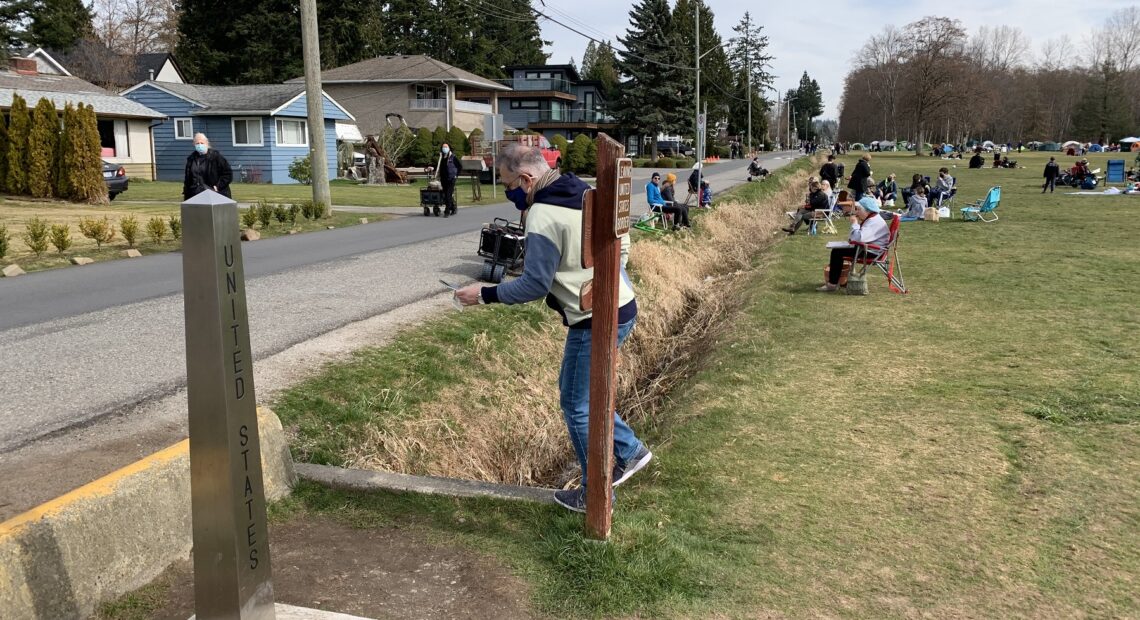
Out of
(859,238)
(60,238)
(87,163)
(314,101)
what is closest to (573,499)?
(859,238)

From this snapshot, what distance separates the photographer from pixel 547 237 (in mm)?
3863

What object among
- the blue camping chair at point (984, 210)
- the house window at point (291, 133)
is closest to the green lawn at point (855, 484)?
the blue camping chair at point (984, 210)

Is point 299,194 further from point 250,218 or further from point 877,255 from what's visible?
point 877,255

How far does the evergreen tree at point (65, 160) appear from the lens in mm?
21069

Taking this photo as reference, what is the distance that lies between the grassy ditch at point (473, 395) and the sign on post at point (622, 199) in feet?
8.30

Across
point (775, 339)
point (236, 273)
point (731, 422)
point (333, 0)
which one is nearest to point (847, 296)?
point (775, 339)

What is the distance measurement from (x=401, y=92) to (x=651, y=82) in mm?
21820

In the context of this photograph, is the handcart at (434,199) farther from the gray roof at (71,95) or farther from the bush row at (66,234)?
the gray roof at (71,95)

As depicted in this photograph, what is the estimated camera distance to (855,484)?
478cm

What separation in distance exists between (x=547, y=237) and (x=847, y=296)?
7857 mm

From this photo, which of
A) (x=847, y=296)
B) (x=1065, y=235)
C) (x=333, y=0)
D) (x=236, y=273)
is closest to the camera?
(x=236, y=273)

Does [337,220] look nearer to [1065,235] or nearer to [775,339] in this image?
[775,339]

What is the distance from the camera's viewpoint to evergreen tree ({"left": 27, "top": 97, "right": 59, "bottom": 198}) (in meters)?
21.1

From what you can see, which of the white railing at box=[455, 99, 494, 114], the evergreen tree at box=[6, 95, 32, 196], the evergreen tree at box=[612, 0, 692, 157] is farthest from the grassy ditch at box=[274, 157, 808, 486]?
the evergreen tree at box=[612, 0, 692, 157]
